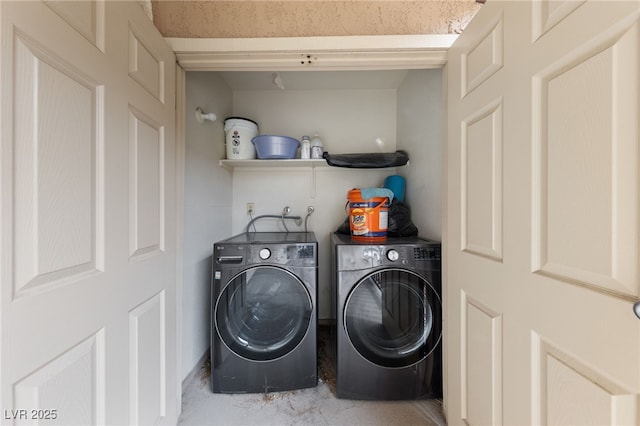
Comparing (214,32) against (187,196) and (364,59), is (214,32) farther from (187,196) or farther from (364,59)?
(187,196)

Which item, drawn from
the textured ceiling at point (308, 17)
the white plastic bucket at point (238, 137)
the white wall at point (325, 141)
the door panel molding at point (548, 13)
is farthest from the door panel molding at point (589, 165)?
the white plastic bucket at point (238, 137)

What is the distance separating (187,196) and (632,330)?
179 centimetres

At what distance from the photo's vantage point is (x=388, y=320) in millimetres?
1460

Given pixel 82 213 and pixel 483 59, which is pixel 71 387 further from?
pixel 483 59

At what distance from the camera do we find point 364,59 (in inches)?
47.8

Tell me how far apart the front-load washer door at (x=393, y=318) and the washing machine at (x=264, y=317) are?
0.27 m

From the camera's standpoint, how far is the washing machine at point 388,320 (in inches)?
55.9

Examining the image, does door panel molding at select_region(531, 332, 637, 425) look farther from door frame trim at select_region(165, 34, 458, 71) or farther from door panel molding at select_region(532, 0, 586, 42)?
door frame trim at select_region(165, 34, 458, 71)

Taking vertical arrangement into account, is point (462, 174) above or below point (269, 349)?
above

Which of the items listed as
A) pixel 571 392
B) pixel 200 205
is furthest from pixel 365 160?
pixel 571 392

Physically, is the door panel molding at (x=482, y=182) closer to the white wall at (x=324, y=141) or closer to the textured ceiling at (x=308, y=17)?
the textured ceiling at (x=308, y=17)

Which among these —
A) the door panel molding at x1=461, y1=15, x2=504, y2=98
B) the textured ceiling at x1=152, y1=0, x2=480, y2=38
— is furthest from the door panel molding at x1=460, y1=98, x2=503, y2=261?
the textured ceiling at x1=152, y1=0, x2=480, y2=38

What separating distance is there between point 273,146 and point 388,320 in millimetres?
1429

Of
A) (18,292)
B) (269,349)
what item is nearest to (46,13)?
(18,292)
